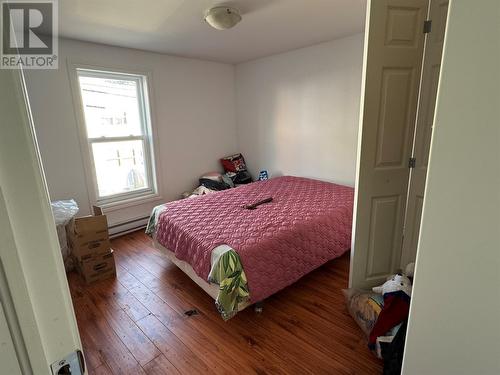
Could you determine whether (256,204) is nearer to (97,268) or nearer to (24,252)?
(97,268)

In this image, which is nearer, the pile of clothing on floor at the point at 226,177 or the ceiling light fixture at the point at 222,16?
the ceiling light fixture at the point at 222,16

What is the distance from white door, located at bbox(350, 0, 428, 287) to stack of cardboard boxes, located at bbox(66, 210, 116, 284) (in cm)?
229

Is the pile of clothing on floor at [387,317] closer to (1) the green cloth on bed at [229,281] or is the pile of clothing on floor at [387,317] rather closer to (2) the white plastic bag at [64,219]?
(1) the green cloth on bed at [229,281]

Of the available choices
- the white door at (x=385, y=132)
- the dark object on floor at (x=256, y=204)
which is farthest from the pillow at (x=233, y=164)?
the white door at (x=385, y=132)

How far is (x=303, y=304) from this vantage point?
2.15m

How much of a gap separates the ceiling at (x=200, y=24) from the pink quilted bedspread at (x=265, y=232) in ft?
5.90

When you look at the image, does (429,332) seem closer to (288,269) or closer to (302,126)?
(288,269)

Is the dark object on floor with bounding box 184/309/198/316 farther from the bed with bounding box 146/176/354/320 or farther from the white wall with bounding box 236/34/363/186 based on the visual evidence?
the white wall with bounding box 236/34/363/186

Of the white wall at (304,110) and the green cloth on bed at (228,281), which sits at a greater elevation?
the white wall at (304,110)

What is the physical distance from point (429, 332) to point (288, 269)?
1347 mm

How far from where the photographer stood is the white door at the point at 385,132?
1686 millimetres

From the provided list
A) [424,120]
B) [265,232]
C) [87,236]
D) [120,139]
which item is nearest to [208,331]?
[265,232]

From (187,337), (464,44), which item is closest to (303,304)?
(187,337)

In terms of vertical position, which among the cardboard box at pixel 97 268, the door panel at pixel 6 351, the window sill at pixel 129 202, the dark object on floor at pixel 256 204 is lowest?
the cardboard box at pixel 97 268
